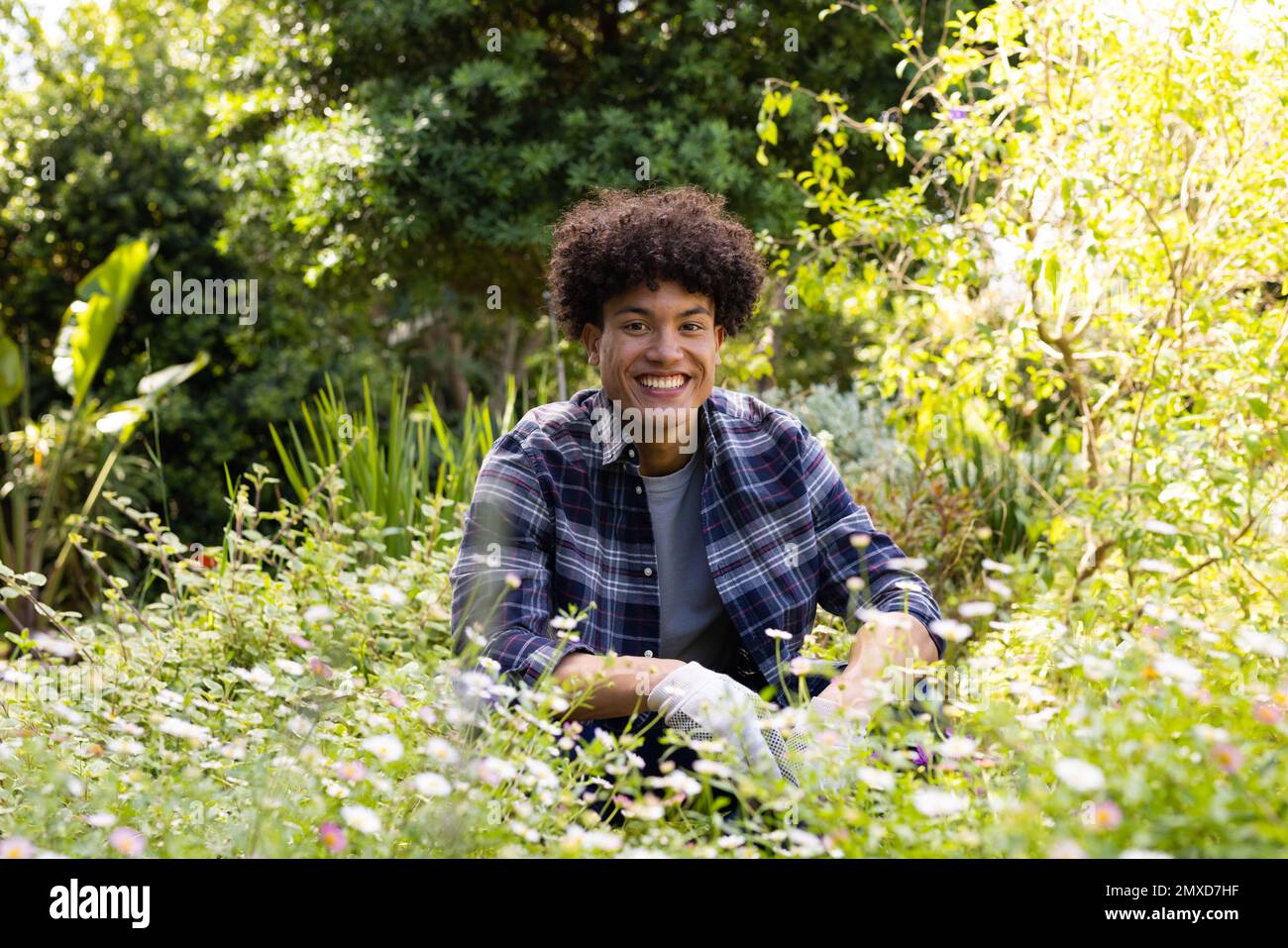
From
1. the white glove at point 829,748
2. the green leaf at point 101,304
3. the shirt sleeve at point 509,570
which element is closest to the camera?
the green leaf at point 101,304

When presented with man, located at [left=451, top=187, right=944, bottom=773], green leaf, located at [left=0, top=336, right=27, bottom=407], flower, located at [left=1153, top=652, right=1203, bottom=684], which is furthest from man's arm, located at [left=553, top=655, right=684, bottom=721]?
green leaf, located at [left=0, top=336, right=27, bottom=407]

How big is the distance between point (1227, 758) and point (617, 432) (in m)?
1.56

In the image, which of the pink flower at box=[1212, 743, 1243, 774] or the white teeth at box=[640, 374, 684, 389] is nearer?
the pink flower at box=[1212, 743, 1243, 774]

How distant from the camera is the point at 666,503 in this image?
2.75 m

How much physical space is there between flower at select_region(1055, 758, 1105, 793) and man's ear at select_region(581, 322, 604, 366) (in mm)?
1701

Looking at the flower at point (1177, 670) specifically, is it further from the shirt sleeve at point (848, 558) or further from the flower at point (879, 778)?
the shirt sleeve at point (848, 558)

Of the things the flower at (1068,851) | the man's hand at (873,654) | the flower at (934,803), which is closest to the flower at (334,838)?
the flower at (934,803)

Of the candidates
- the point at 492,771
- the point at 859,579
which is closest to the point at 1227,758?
the point at 492,771

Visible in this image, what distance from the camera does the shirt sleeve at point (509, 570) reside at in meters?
2.32

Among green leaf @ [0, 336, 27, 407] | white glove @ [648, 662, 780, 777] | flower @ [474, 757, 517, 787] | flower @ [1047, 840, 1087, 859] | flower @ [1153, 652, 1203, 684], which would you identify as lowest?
white glove @ [648, 662, 780, 777]

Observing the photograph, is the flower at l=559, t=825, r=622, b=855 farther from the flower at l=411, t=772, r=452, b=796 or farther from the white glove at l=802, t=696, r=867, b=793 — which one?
the white glove at l=802, t=696, r=867, b=793

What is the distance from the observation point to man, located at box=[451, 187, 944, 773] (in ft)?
8.36

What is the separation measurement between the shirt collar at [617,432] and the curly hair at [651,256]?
0.63 feet
